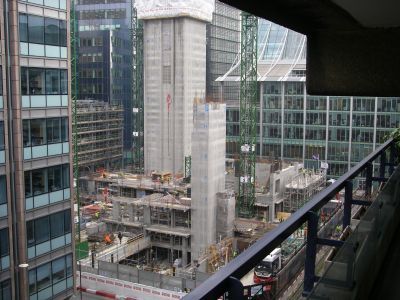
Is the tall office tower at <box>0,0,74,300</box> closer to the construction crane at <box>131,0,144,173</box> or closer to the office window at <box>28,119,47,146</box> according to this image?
the office window at <box>28,119,47,146</box>

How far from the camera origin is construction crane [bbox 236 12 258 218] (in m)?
24.0

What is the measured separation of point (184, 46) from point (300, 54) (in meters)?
8.03

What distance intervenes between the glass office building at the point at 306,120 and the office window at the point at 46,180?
19891 mm

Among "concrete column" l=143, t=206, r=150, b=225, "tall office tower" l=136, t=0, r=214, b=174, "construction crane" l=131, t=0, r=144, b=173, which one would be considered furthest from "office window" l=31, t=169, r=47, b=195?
"construction crane" l=131, t=0, r=144, b=173

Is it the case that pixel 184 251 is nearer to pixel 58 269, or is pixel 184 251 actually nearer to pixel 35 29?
pixel 58 269

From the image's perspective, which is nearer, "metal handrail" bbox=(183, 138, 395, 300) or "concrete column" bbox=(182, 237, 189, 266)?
"metal handrail" bbox=(183, 138, 395, 300)

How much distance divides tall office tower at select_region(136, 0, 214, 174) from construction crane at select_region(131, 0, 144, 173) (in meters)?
4.72

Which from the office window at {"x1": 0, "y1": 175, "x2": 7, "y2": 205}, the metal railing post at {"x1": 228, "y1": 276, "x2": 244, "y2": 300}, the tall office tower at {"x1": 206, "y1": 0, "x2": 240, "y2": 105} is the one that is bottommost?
the office window at {"x1": 0, "y1": 175, "x2": 7, "y2": 205}

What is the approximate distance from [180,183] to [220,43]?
15.8 m

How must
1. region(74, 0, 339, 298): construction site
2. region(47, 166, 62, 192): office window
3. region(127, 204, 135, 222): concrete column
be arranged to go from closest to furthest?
region(47, 166, 62, 192): office window, region(74, 0, 339, 298): construction site, region(127, 204, 135, 222): concrete column

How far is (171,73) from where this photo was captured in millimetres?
26219

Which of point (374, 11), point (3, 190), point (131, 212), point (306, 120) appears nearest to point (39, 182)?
point (3, 190)

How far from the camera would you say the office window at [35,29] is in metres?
8.45

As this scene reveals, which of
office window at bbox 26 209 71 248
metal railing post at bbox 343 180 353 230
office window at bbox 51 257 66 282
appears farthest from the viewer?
office window at bbox 51 257 66 282
